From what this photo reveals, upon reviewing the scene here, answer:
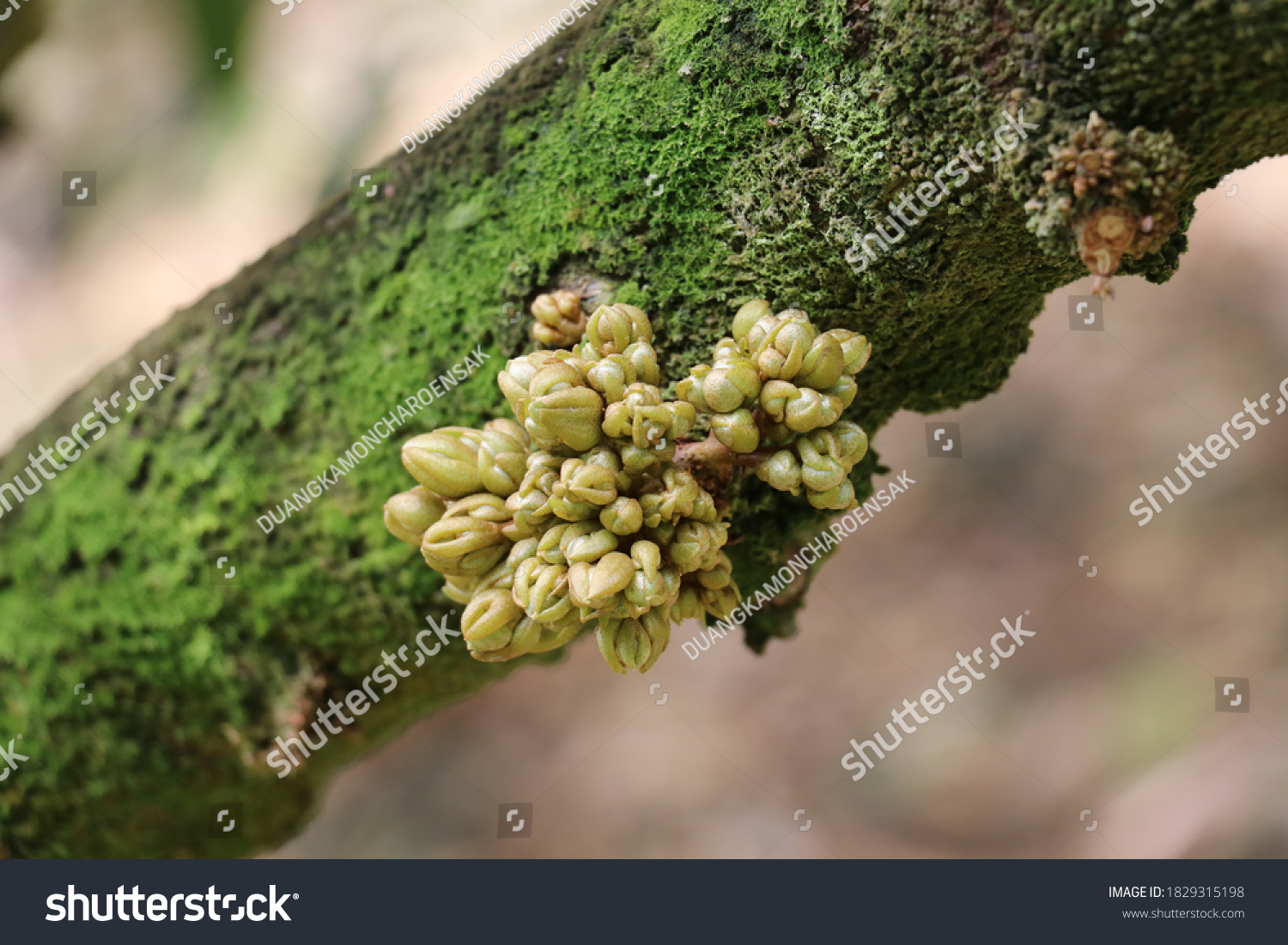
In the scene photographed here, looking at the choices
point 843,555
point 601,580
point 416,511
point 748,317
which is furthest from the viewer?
point 843,555

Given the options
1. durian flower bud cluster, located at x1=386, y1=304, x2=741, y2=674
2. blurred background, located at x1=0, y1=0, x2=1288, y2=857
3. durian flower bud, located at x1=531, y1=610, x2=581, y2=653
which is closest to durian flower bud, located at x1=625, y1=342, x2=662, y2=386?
durian flower bud cluster, located at x1=386, y1=304, x2=741, y2=674

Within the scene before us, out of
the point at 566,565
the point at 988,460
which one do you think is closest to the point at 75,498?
the point at 566,565

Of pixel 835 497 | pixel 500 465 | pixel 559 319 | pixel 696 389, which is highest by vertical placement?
pixel 559 319

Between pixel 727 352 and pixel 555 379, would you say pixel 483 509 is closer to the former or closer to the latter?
pixel 555 379

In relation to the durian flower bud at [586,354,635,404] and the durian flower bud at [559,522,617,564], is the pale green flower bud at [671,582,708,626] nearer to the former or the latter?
the durian flower bud at [559,522,617,564]

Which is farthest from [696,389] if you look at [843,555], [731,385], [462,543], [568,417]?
[843,555]

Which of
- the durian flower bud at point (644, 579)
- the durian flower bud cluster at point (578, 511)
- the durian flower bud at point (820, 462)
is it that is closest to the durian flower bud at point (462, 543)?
the durian flower bud cluster at point (578, 511)
